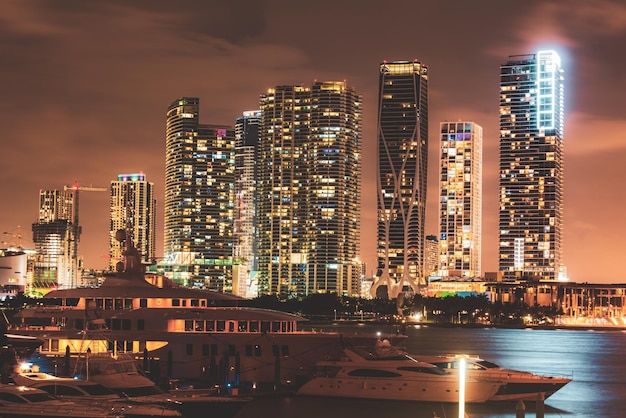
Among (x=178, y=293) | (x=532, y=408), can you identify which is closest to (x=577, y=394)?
(x=532, y=408)

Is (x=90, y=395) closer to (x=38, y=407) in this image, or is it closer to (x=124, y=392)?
(x=124, y=392)

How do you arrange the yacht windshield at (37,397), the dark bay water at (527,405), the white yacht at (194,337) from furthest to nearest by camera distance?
the white yacht at (194,337)
the dark bay water at (527,405)
the yacht windshield at (37,397)

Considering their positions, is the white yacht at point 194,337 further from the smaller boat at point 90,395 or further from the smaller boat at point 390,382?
the smaller boat at point 90,395

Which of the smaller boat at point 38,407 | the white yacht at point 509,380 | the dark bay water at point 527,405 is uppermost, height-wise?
the smaller boat at point 38,407

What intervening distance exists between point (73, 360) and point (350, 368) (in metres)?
15.8

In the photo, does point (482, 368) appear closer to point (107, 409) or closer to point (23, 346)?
point (107, 409)

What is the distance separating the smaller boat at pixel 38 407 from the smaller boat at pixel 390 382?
20.7 m

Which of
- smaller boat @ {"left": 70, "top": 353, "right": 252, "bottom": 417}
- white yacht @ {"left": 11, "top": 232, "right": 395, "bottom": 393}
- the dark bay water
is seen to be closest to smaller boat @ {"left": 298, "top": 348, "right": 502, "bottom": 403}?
the dark bay water

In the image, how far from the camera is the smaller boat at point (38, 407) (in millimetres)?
39562

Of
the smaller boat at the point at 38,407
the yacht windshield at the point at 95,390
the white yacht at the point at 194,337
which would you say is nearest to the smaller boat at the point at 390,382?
the white yacht at the point at 194,337

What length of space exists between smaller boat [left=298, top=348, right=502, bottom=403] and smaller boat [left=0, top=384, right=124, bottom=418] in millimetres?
20688

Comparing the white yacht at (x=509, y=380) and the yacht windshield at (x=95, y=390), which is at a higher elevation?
the yacht windshield at (x=95, y=390)

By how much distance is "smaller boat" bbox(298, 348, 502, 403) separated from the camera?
57750 mm

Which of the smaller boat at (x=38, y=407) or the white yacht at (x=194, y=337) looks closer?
the smaller boat at (x=38, y=407)
